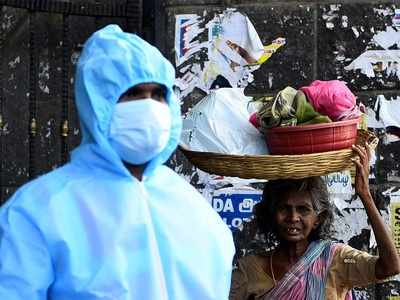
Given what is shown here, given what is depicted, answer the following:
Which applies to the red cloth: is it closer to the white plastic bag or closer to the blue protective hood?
the white plastic bag

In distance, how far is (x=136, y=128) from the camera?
239 cm

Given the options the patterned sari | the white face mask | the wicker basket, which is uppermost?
the white face mask

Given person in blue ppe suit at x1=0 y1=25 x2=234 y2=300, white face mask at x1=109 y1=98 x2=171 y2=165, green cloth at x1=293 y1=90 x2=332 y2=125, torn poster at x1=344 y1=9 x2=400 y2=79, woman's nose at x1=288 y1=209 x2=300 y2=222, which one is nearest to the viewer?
person in blue ppe suit at x1=0 y1=25 x2=234 y2=300

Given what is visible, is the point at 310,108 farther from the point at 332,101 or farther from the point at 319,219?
the point at 319,219

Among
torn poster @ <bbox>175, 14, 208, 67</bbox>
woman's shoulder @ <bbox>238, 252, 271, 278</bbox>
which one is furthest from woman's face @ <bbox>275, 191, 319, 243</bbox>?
torn poster @ <bbox>175, 14, 208, 67</bbox>

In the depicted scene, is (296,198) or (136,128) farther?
(296,198)

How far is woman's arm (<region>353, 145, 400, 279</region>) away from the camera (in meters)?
3.22

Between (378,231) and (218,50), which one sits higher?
(218,50)

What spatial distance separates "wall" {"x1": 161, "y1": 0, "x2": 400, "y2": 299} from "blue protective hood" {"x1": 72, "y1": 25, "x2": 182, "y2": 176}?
207 cm

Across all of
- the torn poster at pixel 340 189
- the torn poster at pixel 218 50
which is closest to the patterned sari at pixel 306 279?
the torn poster at pixel 340 189

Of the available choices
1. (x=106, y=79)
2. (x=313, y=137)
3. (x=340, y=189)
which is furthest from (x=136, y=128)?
(x=340, y=189)

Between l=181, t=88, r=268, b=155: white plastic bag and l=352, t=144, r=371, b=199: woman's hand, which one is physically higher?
l=181, t=88, r=268, b=155: white plastic bag

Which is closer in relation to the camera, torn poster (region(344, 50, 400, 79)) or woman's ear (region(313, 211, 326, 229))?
woman's ear (region(313, 211, 326, 229))

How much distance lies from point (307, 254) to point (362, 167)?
0.39 meters
